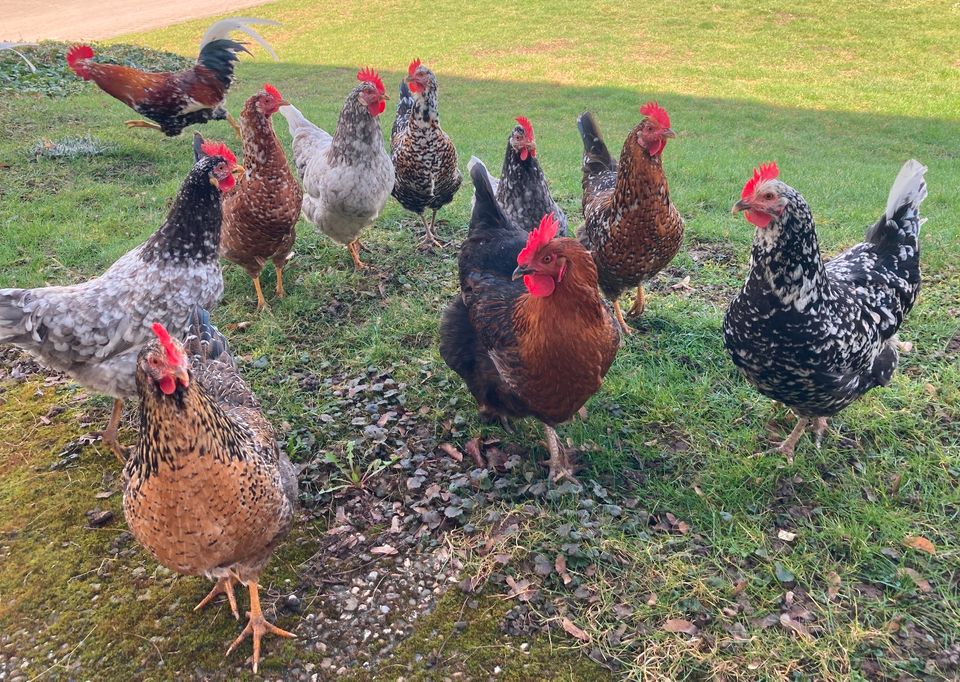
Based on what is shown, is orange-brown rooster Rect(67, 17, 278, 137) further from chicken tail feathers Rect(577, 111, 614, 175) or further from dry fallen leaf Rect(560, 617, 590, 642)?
dry fallen leaf Rect(560, 617, 590, 642)

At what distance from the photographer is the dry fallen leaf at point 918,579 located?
2809 mm

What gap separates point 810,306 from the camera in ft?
10.1

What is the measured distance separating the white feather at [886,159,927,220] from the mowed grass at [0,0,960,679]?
4.37 feet

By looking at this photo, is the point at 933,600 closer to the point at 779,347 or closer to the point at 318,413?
the point at 779,347

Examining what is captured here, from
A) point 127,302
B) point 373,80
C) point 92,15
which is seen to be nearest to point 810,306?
point 127,302

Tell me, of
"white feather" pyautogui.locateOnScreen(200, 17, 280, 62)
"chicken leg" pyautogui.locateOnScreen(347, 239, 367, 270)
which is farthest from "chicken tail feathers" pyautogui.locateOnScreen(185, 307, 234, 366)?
"white feather" pyautogui.locateOnScreen(200, 17, 280, 62)

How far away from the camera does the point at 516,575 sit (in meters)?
2.96

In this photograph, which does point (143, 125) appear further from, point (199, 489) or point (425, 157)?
point (199, 489)

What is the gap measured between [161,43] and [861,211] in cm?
2101

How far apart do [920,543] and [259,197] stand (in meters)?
5.13

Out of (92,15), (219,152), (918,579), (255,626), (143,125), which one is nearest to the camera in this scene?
(255,626)

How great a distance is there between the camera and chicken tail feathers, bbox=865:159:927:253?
343 cm

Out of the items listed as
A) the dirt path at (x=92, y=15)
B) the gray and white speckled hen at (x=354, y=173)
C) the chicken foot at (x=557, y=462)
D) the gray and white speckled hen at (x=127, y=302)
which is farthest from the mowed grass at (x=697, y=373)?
the dirt path at (x=92, y=15)

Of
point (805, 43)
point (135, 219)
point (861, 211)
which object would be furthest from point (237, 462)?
point (805, 43)
